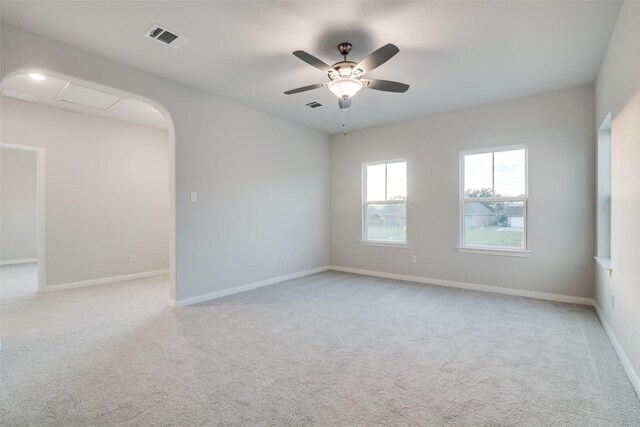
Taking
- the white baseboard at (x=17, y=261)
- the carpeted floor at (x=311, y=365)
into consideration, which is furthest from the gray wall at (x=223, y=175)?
the white baseboard at (x=17, y=261)

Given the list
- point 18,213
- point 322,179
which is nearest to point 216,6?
point 322,179

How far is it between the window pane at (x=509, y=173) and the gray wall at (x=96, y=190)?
5956 millimetres

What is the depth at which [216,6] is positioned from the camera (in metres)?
2.50

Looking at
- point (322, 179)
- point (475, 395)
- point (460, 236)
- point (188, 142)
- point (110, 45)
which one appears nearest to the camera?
point (475, 395)

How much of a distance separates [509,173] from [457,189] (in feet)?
2.44

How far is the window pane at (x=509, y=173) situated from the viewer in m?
4.54

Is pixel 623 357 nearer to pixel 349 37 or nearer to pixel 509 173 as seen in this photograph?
pixel 509 173

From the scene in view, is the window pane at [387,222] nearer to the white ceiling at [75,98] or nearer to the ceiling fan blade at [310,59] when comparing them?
the ceiling fan blade at [310,59]

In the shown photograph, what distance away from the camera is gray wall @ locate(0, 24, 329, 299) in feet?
10.6

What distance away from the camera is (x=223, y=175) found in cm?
458

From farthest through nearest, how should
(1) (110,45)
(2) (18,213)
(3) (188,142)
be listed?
(2) (18,213), (3) (188,142), (1) (110,45)

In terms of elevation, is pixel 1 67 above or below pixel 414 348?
above

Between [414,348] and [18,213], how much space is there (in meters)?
9.50

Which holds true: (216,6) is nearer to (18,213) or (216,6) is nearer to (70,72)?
(70,72)
